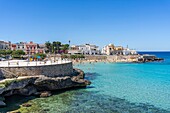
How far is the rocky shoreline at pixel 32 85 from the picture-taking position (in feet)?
76.5

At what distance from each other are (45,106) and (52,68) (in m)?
9.42

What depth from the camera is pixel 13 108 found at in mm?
21062

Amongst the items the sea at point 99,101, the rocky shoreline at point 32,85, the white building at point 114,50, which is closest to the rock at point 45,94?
the rocky shoreline at point 32,85

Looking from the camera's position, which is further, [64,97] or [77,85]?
[77,85]

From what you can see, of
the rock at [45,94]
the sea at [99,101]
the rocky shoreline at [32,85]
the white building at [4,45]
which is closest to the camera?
the sea at [99,101]

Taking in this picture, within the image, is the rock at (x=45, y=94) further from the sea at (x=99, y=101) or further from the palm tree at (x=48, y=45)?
the palm tree at (x=48, y=45)

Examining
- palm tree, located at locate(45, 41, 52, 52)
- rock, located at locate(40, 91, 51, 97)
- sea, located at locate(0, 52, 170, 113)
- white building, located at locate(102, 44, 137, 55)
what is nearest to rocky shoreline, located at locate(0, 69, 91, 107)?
rock, located at locate(40, 91, 51, 97)

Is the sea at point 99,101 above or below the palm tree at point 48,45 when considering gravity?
below

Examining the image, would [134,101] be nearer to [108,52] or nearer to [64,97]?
[64,97]

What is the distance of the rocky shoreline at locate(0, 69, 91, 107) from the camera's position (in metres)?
23.3

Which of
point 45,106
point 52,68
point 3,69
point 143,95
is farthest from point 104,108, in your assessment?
point 3,69

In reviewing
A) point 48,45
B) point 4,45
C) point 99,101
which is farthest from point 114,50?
point 99,101

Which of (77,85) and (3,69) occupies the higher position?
(3,69)

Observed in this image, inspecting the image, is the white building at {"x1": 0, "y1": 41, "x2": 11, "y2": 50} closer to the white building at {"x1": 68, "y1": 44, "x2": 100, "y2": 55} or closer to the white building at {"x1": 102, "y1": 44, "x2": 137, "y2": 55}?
the white building at {"x1": 68, "y1": 44, "x2": 100, "y2": 55}
